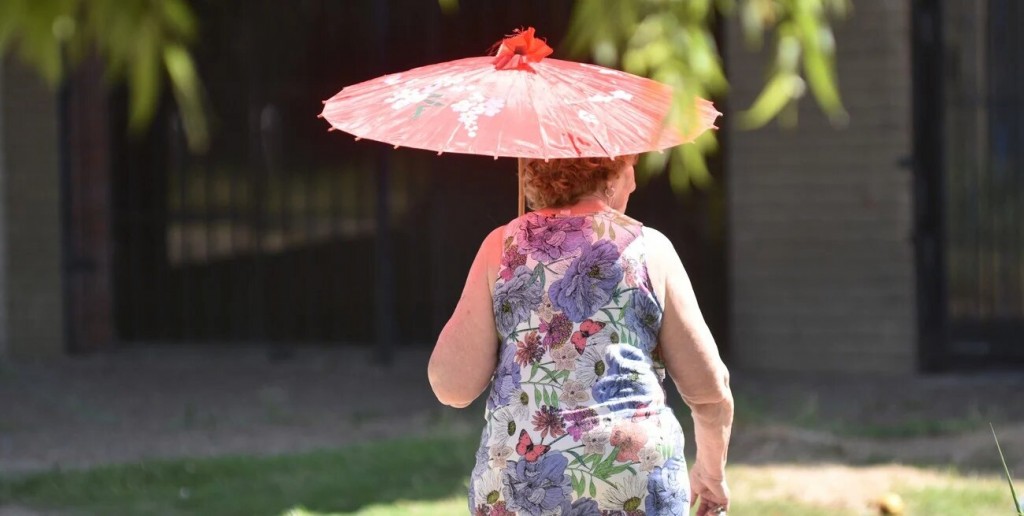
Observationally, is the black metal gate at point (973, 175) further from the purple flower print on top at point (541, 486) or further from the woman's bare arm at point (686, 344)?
the purple flower print on top at point (541, 486)

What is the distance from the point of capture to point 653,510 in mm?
2996

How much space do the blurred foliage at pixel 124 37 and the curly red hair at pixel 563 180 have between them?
4.01 ft

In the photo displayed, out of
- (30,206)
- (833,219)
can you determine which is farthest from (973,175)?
(30,206)

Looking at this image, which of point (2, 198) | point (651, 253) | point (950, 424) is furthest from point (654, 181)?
Answer: point (651, 253)

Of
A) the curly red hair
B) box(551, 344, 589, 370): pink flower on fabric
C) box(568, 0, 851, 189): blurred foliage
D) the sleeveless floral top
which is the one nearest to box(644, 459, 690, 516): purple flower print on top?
the sleeveless floral top

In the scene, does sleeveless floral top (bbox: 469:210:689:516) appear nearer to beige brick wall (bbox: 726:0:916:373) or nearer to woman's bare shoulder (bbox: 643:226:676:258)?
woman's bare shoulder (bbox: 643:226:676:258)

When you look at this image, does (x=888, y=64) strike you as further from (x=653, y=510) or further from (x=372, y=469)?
(x=653, y=510)

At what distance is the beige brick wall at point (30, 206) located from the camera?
395 inches

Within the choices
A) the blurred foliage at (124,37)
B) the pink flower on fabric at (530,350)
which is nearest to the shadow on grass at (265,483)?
the pink flower on fabric at (530,350)

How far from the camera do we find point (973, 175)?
8781 mm

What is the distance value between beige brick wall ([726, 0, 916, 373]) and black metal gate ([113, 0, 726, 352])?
3.23 feet

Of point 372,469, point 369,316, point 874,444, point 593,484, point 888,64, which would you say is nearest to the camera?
point 593,484

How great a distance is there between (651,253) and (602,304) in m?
0.16

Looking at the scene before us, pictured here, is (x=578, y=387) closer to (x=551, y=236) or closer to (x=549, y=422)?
(x=549, y=422)
